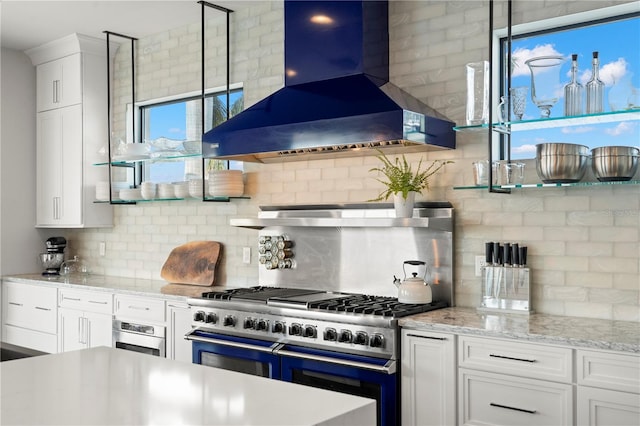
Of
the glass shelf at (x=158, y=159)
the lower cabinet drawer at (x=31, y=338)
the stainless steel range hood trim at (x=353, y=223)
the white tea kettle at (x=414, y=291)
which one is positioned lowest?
the lower cabinet drawer at (x=31, y=338)

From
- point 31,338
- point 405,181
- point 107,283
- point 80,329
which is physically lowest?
point 31,338

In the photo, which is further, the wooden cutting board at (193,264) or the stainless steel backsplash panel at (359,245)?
the wooden cutting board at (193,264)

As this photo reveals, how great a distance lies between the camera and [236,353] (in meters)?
3.88

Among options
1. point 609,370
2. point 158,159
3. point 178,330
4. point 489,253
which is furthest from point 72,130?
point 609,370

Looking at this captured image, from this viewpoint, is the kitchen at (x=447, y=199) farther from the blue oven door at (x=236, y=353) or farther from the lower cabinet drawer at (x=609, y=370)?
the blue oven door at (x=236, y=353)

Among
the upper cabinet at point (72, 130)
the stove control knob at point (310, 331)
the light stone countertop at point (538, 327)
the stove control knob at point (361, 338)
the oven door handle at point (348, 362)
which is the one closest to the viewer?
the light stone countertop at point (538, 327)

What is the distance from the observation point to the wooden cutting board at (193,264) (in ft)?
16.4

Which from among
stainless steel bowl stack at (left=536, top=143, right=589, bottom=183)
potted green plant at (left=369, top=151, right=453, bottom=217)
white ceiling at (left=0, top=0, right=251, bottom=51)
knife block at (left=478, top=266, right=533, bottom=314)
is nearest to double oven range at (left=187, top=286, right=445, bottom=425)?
knife block at (left=478, top=266, right=533, bottom=314)

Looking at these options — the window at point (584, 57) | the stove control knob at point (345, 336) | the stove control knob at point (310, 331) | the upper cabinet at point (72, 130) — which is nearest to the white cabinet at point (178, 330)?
the stove control knob at point (310, 331)

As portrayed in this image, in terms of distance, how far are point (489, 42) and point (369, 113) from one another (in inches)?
31.0

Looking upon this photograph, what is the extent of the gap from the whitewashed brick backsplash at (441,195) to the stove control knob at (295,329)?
958mm

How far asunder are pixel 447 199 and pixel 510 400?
131cm

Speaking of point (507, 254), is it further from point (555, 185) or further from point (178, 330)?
point (178, 330)

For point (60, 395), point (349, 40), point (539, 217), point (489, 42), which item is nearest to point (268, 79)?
point (349, 40)
